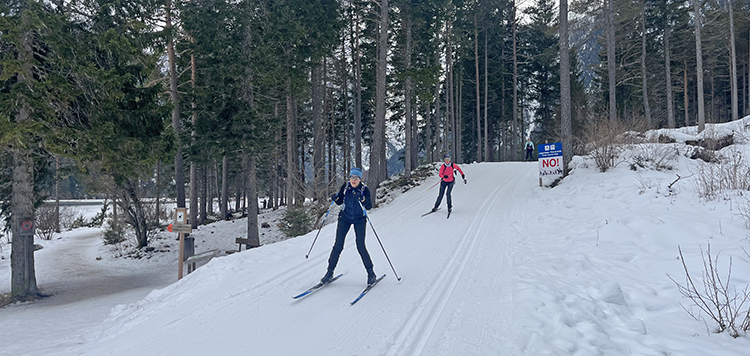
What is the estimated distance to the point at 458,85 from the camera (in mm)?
35031

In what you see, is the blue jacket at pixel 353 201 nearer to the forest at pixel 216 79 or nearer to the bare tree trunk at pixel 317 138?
the forest at pixel 216 79

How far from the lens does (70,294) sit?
1181 cm

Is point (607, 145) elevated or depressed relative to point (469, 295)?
elevated

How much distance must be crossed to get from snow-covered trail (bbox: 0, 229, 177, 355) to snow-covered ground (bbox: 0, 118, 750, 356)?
98mm

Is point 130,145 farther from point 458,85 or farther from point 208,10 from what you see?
point 458,85

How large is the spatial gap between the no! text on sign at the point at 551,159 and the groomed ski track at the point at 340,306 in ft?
A: 21.2

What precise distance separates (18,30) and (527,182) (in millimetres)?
19379

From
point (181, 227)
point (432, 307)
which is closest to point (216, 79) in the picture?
point (181, 227)

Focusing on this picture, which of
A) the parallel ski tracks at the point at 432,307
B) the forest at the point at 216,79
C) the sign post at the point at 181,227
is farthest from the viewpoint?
the sign post at the point at 181,227

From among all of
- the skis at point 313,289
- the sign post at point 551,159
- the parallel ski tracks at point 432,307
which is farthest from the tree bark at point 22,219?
the sign post at point 551,159

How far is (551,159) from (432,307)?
39.5 ft

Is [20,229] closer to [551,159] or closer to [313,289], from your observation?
[313,289]

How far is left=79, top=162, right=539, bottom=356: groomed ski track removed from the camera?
4137 mm

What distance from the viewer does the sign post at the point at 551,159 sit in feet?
48.1
